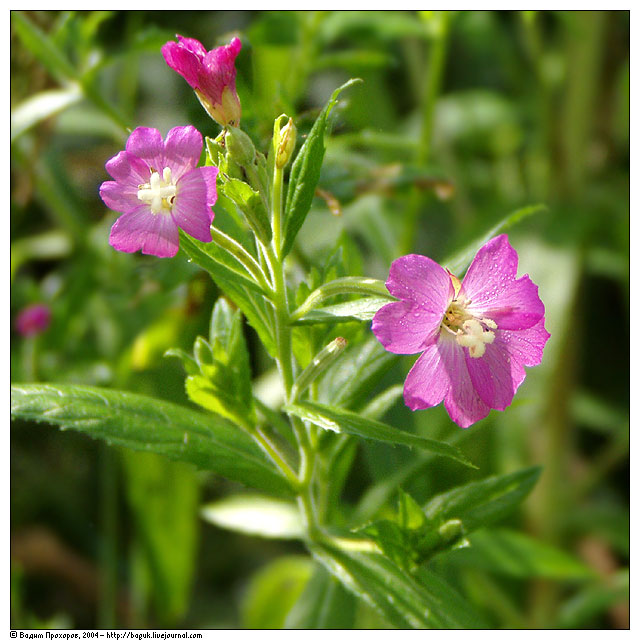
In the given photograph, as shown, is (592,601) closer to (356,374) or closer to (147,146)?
(356,374)

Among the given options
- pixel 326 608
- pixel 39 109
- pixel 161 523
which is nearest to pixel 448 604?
pixel 326 608

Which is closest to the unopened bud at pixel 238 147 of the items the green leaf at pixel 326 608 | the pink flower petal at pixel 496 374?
the pink flower petal at pixel 496 374

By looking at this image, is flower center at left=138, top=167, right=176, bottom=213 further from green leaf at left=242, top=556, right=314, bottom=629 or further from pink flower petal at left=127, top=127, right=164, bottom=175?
green leaf at left=242, top=556, right=314, bottom=629

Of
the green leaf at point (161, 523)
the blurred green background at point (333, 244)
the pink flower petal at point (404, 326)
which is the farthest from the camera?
the green leaf at point (161, 523)

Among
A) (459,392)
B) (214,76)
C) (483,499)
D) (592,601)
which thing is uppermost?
(214,76)

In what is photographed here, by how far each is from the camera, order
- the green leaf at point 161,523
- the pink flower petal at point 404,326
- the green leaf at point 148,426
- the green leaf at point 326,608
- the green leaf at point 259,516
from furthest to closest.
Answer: the green leaf at point 161,523
the green leaf at point 259,516
the green leaf at point 326,608
the green leaf at point 148,426
the pink flower petal at point 404,326

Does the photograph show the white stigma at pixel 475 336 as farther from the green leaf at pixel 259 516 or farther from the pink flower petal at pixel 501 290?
the green leaf at pixel 259 516
